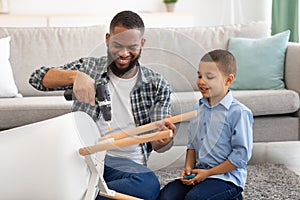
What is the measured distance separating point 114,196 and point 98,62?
0.44m

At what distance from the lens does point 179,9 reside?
581cm

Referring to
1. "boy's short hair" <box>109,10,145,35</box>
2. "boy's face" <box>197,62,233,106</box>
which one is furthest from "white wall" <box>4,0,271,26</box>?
"boy's short hair" <box>109,10,145,35</box>

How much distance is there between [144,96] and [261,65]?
2.09 metres

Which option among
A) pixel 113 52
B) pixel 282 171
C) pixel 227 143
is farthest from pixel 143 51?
pixel 282 171

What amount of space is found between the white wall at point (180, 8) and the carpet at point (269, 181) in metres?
3.01

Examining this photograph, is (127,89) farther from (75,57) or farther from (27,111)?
(75,57)

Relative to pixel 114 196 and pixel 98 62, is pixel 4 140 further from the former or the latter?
pixel 114 196

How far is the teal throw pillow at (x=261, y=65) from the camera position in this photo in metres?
3.35

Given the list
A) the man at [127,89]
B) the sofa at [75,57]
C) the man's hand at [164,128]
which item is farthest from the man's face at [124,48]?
the sofa at [75,57]

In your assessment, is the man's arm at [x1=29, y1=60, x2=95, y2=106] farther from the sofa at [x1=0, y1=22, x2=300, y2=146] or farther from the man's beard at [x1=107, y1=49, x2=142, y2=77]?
the sofa at [x1=0, y1=22, x2=300, y2=146]

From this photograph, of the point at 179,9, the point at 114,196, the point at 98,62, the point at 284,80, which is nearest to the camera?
the point at 98,62

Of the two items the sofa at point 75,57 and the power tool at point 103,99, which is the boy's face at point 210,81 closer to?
the power tool at point 103,99

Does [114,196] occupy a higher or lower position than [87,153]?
lower

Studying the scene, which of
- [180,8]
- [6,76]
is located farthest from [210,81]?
[180,8]
